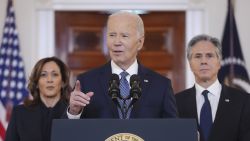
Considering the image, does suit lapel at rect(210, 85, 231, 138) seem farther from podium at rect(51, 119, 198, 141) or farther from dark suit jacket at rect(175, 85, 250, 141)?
podium at rect(51, 119, 198, 141)

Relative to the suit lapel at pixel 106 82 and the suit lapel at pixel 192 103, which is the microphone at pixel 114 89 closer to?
the suit lapel at pixel 106 82

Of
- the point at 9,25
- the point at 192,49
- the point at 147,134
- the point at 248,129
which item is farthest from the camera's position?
the point at 9,25

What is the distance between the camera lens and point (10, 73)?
5715 millimetres

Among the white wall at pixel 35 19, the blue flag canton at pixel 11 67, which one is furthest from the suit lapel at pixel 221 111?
the blue flag canton at pixel 11 67

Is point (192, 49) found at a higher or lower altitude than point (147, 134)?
higher

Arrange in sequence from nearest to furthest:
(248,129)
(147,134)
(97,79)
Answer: (147,134)
(97,79)
(248,129)

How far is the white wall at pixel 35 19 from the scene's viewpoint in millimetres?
5816

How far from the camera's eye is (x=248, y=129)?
3.54 metres

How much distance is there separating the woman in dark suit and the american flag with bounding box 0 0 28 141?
1.60 m

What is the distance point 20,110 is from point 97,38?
2173 millimetres

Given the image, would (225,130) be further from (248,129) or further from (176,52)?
(176,52)

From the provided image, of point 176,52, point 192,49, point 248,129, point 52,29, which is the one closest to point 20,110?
point 192,49

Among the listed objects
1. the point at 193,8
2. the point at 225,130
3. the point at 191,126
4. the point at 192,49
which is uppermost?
the point at 193,8

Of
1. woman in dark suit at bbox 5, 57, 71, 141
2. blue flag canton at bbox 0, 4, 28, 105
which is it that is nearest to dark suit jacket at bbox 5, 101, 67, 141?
woman in dark suit at bbox 5, 57, 71, 141
